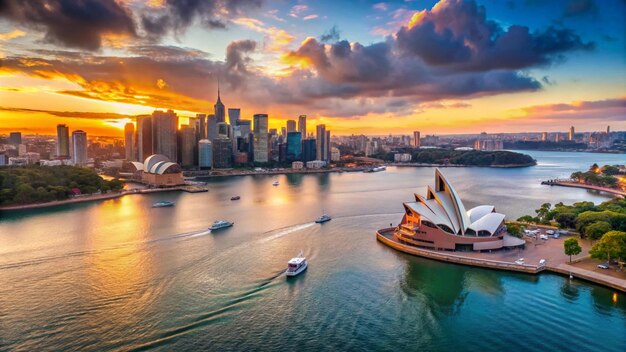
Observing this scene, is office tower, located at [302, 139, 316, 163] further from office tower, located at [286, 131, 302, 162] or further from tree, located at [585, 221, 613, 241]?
tree, located at [585, 221, 613, 241]

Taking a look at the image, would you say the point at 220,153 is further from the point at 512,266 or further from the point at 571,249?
the point at 571,249

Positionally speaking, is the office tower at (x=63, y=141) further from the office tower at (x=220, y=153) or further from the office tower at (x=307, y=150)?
the office tower at (x=307, y=150)

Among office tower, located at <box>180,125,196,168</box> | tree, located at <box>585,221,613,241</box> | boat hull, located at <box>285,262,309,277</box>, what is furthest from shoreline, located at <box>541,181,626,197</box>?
office tower, located at <box>180,125,196,168</box>

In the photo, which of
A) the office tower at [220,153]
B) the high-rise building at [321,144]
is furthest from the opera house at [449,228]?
the high-rise building at [321,144]

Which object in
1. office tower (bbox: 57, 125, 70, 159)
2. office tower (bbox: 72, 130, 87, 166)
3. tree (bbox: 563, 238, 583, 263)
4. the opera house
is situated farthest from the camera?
office tower (bbox: 57, 125, 70, 159)

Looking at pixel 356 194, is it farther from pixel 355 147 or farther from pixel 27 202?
pixel 355 147
